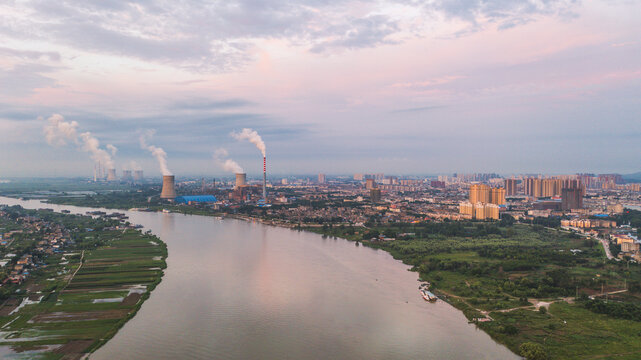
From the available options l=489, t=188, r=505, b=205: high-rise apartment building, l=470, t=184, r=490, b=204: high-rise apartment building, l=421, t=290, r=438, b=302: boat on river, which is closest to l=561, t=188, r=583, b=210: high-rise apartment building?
l=489, t=188, r=505, b=205: high-rise apartment building

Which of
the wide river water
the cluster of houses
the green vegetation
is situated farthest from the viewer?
the cluster of houses

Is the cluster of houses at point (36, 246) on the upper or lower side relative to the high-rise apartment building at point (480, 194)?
lower

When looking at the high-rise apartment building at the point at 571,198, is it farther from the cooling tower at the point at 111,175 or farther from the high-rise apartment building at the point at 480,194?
the cooling tower at the point at 111,175

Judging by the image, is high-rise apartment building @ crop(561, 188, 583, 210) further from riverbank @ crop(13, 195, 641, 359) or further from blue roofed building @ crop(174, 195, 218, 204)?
blue roofed building @ crop(174, 195, 218, 204)

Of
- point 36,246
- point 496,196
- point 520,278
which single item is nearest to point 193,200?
point 36,246

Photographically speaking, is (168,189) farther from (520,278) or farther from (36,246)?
(520,278)

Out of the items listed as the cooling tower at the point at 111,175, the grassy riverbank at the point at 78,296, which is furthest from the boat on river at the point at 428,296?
the cooling tower at the point at 111,175
